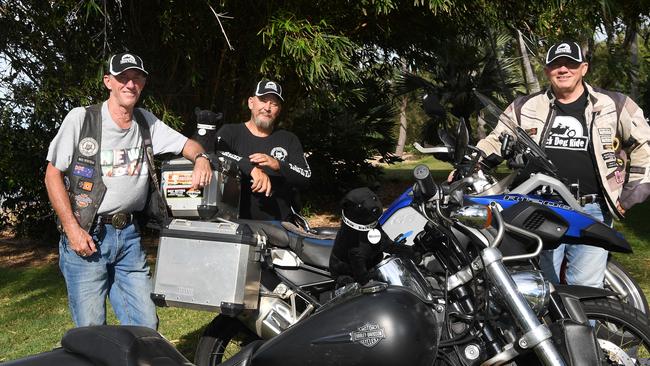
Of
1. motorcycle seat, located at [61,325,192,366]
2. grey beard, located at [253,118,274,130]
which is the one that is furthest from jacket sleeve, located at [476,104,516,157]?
motorcycle seat, located at [61,325,192,366]

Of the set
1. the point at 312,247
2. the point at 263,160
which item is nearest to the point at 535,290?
the point at 312,247

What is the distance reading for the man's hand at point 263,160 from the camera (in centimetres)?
425

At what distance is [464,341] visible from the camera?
2.88 m


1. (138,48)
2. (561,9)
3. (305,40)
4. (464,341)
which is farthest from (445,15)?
(464,341)

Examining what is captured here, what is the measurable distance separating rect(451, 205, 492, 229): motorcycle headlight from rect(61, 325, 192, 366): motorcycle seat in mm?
1247

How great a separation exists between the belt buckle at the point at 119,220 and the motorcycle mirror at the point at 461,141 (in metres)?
1.59

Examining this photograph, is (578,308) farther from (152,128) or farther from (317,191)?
(317,191)

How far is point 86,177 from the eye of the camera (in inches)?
138

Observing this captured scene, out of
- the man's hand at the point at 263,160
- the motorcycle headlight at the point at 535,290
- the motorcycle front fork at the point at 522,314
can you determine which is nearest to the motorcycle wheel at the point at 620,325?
the motorcycle headlight at the point at 535,290

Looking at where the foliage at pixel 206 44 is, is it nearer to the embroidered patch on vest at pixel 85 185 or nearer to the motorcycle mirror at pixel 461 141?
the embroidered patch on vest at pixel 85 185

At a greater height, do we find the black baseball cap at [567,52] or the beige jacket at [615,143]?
the black baseball cap at [567,52]

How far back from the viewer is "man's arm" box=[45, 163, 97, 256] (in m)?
3.44

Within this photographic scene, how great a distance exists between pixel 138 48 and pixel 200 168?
6.01m

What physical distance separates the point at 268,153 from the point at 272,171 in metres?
0.20
